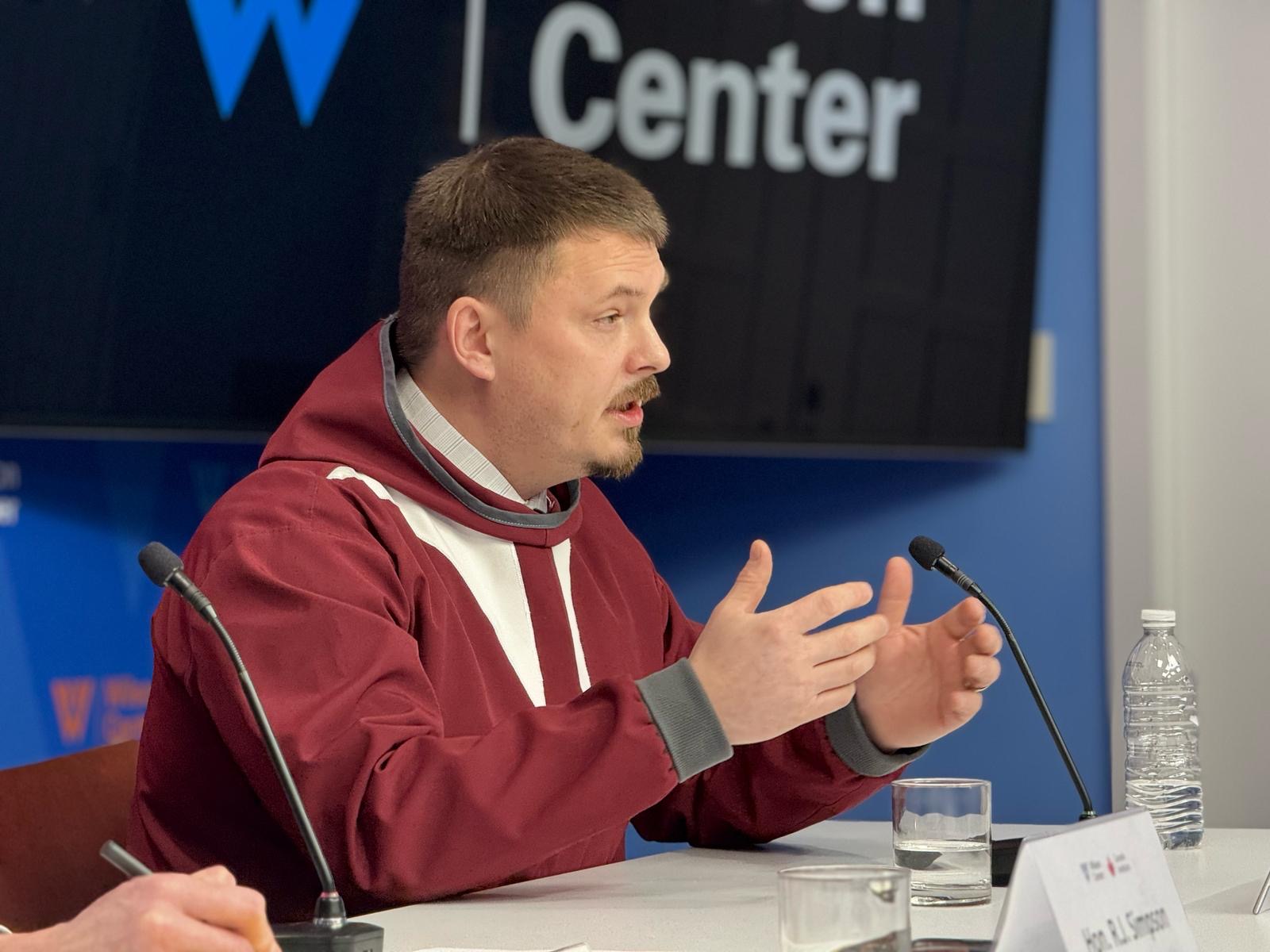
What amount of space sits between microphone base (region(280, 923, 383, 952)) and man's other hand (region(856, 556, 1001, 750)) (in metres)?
0.72

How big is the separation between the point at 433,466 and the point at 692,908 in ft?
1.93

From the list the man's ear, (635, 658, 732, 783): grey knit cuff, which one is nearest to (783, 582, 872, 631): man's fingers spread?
(635, 658, 732, 783): grey knit cuff

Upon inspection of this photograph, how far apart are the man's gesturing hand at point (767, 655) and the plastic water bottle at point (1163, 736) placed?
578 millimetres

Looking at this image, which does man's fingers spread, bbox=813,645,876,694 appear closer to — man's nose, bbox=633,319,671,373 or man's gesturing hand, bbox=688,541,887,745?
man's gesturing hand, bbox=688,541,887,745

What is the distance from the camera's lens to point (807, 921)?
944mm

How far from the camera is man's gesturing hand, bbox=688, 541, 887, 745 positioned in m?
1.46

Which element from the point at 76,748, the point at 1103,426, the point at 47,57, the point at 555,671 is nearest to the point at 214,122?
the point at 47,57

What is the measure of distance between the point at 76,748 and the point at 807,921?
85.8 inches

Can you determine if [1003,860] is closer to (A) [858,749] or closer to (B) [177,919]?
(A) [858,749]

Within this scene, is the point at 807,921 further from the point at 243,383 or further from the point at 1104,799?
the point at 1104,799

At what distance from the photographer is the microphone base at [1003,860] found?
58.9 inches

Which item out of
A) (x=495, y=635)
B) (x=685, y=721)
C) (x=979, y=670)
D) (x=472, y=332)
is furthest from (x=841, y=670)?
(x=472, y=332)

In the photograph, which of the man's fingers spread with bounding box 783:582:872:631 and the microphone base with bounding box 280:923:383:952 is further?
the man's fingers spread with bounding box 783:582:872:631

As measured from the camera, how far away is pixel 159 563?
127 centimetres
